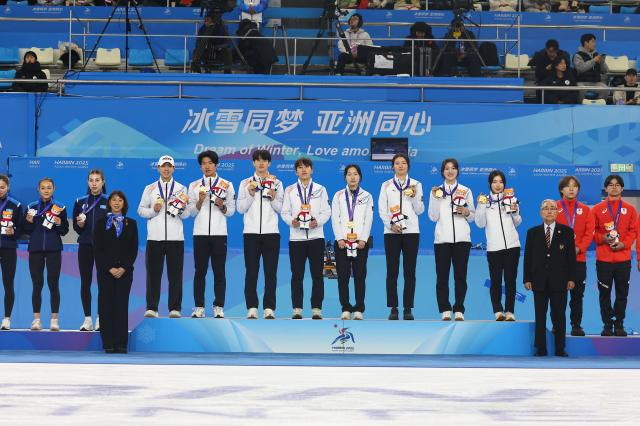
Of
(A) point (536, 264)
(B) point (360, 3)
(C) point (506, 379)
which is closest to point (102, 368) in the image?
(C) point (506, 379)

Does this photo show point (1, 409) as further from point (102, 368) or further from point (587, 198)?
point (587, 198)

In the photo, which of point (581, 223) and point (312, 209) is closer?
point (312, 209)

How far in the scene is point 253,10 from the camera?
19.0m

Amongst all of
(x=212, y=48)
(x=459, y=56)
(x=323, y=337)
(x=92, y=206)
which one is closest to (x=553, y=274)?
(x=323, y=337)

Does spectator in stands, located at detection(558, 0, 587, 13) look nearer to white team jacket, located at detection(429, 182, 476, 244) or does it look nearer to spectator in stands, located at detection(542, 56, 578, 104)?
spectator in stands, located at detection(542, 56, 578, 104)

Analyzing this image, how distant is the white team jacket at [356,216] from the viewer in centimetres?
1189

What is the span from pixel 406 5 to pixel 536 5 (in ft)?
8.78

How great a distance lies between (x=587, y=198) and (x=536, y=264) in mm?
3874

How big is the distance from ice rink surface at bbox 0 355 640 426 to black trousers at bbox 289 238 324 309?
2.05 metres

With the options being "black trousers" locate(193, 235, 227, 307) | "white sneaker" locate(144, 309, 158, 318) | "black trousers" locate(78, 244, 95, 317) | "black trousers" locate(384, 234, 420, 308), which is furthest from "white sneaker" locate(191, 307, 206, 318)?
"black trousers" locate(384, 234, 420, 308)

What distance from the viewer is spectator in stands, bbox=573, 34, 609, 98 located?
60.6 feet

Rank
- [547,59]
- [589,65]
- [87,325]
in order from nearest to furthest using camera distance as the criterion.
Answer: [87,325], [547,59], [589,65]

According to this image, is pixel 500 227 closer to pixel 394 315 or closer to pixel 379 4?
pixel 394 315

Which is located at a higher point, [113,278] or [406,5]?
[406,5]
